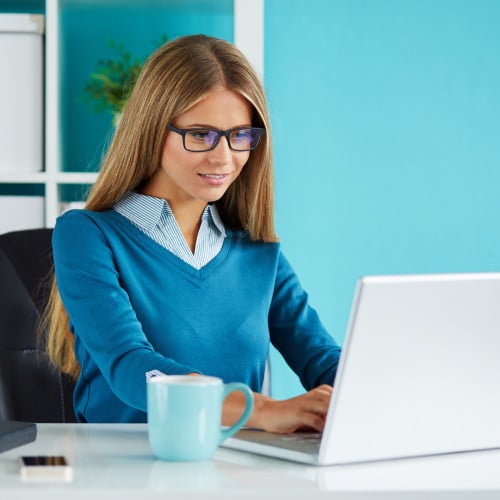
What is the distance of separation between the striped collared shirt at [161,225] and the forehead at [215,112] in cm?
16

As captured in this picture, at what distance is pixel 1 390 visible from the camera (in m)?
1.80

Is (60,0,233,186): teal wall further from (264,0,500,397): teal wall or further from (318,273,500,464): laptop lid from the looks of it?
(318,273,500,464): laptop lid

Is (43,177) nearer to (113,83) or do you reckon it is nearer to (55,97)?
(55,97)

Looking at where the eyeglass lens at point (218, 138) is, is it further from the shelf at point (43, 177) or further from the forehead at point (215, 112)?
the shelf at point (43, 177)

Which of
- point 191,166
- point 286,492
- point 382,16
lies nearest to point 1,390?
point 191,166

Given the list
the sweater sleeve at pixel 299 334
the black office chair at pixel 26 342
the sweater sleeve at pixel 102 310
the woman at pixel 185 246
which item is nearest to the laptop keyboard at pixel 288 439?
the sweater sleeve at pixel 102 310

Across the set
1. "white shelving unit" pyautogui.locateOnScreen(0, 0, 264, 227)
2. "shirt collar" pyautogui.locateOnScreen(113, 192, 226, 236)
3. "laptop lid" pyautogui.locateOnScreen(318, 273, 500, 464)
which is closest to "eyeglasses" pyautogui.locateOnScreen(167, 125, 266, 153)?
"shirt collar" pyautogui.locateOnScreen(113, 192, 226, 236)

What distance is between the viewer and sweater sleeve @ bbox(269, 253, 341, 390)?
5.37 ft

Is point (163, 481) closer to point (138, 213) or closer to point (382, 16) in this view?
point (138, 213)

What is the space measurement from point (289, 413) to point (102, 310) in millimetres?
371

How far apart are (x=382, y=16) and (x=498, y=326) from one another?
2.00 meters

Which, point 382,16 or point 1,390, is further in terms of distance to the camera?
point 382,16

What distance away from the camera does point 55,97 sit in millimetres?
2479

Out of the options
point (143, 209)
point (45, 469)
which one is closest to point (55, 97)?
point (143, 209)
